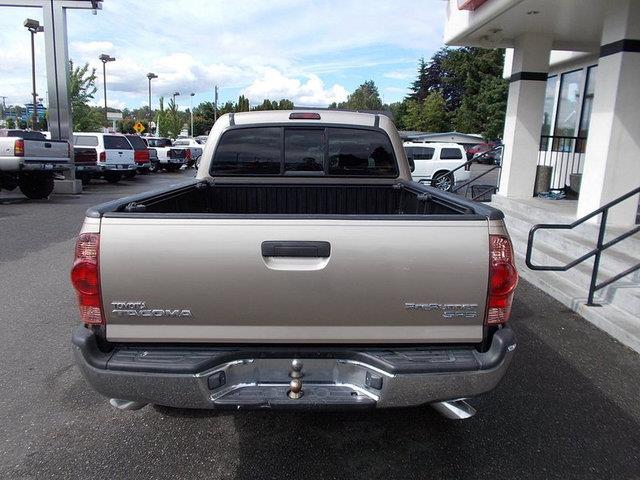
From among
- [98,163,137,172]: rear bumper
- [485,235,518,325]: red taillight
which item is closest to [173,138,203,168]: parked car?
[98,163,137,172]: rear bumper

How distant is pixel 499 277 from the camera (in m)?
2.44

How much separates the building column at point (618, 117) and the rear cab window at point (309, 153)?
472 cm

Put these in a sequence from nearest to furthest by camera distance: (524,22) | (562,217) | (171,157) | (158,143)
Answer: (562,217)
(524,22)
(171,157)
(158,143)

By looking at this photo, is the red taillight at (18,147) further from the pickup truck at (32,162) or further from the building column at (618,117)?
the building column at (618,117)

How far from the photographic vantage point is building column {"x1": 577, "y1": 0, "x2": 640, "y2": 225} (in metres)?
7.16

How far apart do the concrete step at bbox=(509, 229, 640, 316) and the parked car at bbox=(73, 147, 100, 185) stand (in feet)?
53.1

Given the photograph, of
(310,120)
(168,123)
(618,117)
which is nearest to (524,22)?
(618,117)

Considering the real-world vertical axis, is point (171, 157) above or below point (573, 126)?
below

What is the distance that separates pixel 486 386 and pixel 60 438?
256 cm

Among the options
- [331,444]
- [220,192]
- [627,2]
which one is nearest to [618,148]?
[627,2]

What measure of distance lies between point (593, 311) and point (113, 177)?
766 inches

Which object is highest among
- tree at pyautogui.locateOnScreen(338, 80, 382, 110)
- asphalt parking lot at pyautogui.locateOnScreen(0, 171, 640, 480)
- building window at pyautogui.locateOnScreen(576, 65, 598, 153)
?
tree at pyautogui.locateOnScreen(338, 80, 382, 110)

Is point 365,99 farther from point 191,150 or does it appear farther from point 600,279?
point 600,279

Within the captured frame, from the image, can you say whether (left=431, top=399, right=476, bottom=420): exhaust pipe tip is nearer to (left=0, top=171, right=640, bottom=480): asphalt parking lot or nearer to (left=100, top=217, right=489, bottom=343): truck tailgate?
(left=0, top=171, right=640, bottom=480): asphalt parking lot
